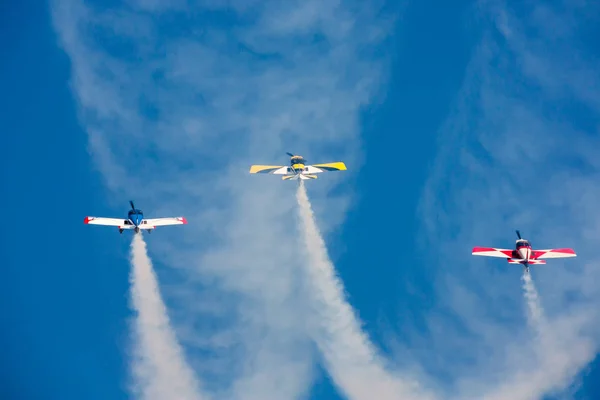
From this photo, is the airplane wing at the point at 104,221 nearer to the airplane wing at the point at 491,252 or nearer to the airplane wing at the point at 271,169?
the airplane wing at the point at 271,169

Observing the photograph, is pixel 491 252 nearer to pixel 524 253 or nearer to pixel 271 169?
pixel 524 253

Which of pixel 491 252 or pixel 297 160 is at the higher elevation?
pixel 297 160

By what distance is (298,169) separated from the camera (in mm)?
192500

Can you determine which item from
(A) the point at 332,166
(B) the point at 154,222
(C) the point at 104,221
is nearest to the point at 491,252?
(A) the point at 332,166

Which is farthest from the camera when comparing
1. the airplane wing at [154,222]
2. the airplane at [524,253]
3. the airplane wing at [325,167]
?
the airplane wing at [325,167]

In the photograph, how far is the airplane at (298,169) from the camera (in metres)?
192

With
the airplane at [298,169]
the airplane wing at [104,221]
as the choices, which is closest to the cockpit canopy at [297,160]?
the airplane at [298,169]

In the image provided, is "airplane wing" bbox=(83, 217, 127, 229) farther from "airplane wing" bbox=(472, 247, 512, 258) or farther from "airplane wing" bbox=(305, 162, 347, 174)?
"airplane wing" bbox=(472, 247, 512, 258)

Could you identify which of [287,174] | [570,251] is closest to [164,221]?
[287,174]

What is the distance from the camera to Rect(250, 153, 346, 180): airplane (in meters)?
192

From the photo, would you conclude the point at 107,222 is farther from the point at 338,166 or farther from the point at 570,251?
the point at 570,251

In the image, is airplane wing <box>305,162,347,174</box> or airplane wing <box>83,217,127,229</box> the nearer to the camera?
airplane wing <box>83,217,127,229</box>

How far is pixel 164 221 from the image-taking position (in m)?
194

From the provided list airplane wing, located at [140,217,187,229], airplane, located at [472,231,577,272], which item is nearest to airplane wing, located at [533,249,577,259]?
airplane, located at [472,231,577,272]
